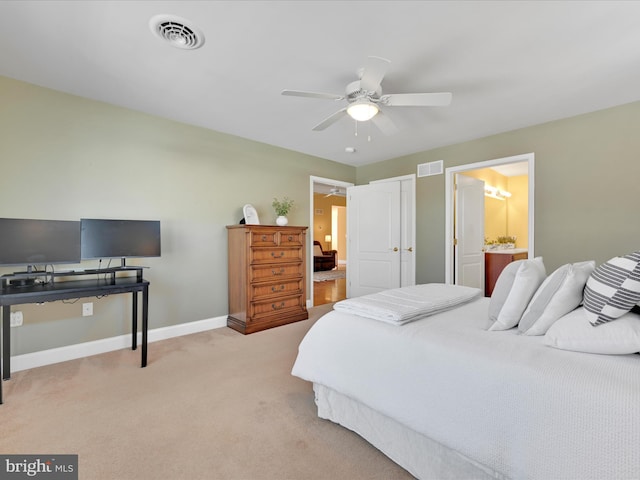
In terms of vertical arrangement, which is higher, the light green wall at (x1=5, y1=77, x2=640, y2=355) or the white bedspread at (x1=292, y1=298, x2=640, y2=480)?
the light green wall at (x1=5, y1=77, x2=640, y2=355)

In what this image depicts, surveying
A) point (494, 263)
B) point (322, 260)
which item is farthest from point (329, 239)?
point (494, 263)

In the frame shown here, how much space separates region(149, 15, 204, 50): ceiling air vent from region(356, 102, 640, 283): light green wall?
3.62 metres

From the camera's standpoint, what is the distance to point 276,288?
3.89 m

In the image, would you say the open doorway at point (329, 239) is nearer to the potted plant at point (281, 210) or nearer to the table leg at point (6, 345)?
the potted plant at point (281, 210)

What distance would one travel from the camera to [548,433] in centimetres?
101

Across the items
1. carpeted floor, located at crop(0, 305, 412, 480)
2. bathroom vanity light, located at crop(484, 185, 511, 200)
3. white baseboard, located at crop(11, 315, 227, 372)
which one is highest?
bathroom vanity light, located at crop(484, 185, 511, 200)

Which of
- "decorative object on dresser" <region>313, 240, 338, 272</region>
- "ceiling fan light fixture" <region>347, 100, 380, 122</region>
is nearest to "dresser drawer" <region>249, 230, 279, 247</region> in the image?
"ceiling fan light fixture" <region>347, 100, 380, 122</region>

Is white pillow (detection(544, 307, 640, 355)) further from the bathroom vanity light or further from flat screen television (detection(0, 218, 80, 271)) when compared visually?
the bathroom vanity light

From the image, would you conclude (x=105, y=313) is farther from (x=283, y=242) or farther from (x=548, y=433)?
(x=548, y=433)

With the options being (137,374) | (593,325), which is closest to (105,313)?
(137,374)

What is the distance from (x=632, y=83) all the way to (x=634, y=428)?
3.17 meters

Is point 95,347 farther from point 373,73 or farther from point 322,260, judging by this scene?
point 322,260

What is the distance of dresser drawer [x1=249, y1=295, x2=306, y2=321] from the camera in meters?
3.67

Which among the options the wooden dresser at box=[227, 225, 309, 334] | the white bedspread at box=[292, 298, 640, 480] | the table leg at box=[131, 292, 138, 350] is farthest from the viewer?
the wooden dresser at box=[227, 225, 309, 334]
